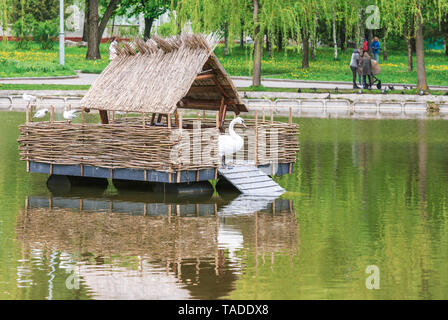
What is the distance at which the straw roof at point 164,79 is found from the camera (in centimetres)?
2223

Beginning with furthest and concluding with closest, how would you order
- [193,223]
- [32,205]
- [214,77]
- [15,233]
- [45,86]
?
[45,86] → [214,77] → [32,205] → [193,223] → [15,233]

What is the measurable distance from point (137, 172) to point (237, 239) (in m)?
5.21

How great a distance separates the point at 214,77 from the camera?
23.5 metres

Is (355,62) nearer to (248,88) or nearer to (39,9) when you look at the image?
(248,88)

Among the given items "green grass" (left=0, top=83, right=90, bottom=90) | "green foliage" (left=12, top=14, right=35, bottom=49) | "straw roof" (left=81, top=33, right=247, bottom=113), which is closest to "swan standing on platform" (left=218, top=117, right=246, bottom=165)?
"straw roof" (left=81, top=33, right=247, bottom=113)

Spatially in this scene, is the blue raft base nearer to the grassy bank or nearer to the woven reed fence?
the woven reed fence

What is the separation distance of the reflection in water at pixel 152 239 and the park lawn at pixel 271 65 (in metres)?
28.3

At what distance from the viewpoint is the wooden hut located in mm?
21328

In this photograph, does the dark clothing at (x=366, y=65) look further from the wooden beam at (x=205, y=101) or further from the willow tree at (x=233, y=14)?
the wooden beam at (x=205, y=101)

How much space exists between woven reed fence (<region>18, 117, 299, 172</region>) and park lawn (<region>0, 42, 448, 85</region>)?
25.2 m

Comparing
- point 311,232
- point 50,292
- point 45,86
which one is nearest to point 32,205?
point 311,232
